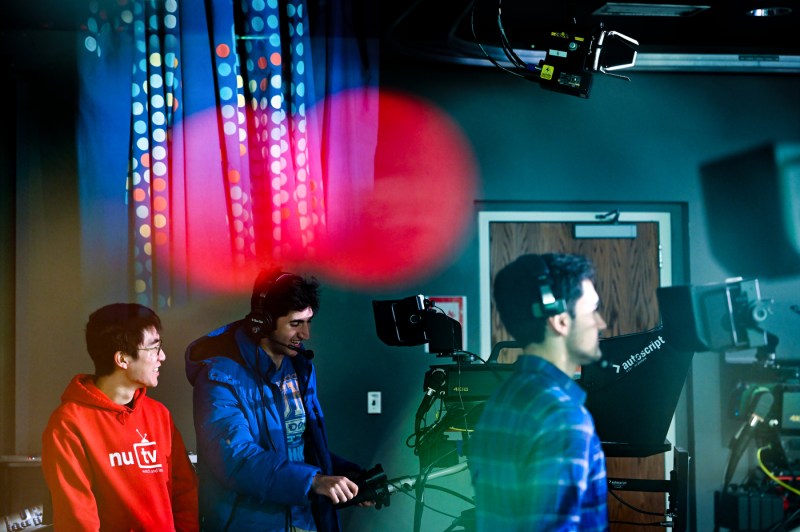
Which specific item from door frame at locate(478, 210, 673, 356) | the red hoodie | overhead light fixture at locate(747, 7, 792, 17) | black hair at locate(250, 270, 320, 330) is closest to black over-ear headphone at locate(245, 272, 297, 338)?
black hair at locate(250, 270, 320, 330)

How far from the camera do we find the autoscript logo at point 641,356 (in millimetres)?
2182

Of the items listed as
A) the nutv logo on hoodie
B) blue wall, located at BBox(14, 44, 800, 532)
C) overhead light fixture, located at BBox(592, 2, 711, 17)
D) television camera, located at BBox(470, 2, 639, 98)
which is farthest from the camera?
blue wall, located at BBox(14, 44, 800, 532)

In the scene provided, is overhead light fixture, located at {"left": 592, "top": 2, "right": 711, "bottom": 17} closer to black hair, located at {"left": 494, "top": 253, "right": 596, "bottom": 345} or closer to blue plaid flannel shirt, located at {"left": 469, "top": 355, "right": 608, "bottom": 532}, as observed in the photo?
black hair, located at {"left": 494, "top": 253, "right": 596, "bottom": 345}

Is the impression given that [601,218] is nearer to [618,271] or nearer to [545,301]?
[618,271]

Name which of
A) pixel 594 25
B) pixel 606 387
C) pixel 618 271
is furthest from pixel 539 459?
pixel 618 271

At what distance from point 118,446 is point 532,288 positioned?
1.30 meters

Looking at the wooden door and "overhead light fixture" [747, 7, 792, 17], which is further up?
"overhead light fixture" [747, 7, 792, 17]

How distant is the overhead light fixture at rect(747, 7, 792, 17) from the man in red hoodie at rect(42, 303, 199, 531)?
2824 mm

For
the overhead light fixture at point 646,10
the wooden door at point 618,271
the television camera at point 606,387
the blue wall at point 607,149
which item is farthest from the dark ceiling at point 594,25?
the television camera at point 606,387

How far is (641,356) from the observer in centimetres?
219

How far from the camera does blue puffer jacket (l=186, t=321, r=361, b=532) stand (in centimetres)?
201

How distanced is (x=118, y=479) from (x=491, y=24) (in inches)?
101

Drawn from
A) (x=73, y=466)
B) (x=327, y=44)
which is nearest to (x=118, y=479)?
(x=73, y=466)

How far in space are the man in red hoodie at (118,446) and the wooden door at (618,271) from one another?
2027 millimetres
